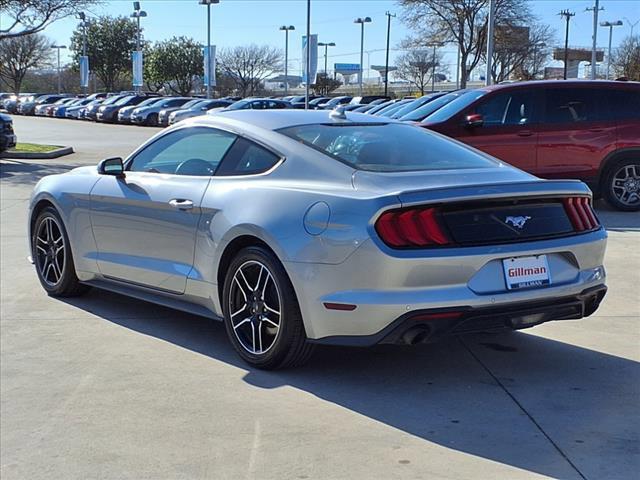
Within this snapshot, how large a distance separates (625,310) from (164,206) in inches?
139

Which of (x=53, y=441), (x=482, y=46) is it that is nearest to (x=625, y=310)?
(x=53, y=441)

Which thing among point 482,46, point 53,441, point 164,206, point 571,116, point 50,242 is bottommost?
point 53,441

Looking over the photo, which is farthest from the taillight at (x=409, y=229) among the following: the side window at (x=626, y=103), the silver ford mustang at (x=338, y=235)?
the side window at (x=626, y=103)

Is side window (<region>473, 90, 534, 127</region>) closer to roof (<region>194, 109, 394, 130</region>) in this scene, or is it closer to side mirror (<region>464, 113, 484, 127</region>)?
side mirror (<region>464, 113, 484, 127</region>)

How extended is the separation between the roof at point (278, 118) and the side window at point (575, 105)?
5.95 meters

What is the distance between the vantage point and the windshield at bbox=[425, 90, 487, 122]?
10906 millimetres

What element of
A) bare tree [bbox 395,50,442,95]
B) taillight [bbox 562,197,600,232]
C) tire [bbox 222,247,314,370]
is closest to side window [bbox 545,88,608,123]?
taillight [bbox 562,197,600,232]

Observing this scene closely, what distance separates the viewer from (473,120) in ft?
35.1

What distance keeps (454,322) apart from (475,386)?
1.88ft

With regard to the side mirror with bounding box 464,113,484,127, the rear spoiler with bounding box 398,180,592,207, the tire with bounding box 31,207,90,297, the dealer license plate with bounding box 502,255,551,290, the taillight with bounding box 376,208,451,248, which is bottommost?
the tire with bounding box 31,207,90,297

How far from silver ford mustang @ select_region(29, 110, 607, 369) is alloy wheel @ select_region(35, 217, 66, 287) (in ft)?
2.39

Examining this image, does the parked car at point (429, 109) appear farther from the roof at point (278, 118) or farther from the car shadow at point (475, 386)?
the car shadow at point (475, 386)

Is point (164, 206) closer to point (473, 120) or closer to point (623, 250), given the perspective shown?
point (623, 250)

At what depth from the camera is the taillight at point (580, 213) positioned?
465 cm
